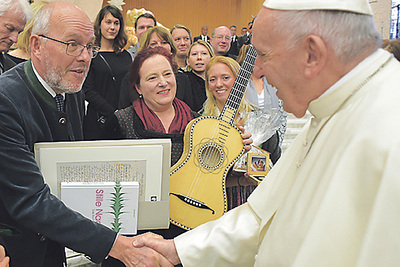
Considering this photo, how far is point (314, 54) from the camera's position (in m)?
1.18

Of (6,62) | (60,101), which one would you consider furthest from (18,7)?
(60,101)

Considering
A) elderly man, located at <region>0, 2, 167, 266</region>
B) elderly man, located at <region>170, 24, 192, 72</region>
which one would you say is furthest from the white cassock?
elderly man, located at <region>170, 24, 192, 72</region>

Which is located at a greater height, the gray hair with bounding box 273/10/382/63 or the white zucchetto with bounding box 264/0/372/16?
the white zucchetto with bounding box 264/0/372/16

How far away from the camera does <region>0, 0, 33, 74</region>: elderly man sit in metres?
2.58

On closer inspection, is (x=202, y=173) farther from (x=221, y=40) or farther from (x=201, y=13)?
(x=201, y=13)

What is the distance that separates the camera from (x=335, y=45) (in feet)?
3.74

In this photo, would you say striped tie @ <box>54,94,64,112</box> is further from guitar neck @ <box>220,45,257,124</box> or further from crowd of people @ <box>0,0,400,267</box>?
guitar neck @ <box>220,45,257,124</box>

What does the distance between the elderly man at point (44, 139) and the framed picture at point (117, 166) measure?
0.08 metres

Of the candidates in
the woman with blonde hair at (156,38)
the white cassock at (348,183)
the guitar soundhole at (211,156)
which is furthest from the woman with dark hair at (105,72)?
the white cassock at (348,183)

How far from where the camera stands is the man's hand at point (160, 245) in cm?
179

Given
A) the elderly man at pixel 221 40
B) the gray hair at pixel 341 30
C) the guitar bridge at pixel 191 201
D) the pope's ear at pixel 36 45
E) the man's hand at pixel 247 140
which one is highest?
the gray hair at pixel 341 30

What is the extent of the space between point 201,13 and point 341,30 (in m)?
16.2

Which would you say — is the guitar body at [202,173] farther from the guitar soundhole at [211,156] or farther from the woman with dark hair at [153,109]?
the woman with dark hair at [153,109]

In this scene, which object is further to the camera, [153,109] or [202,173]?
[153,109]
